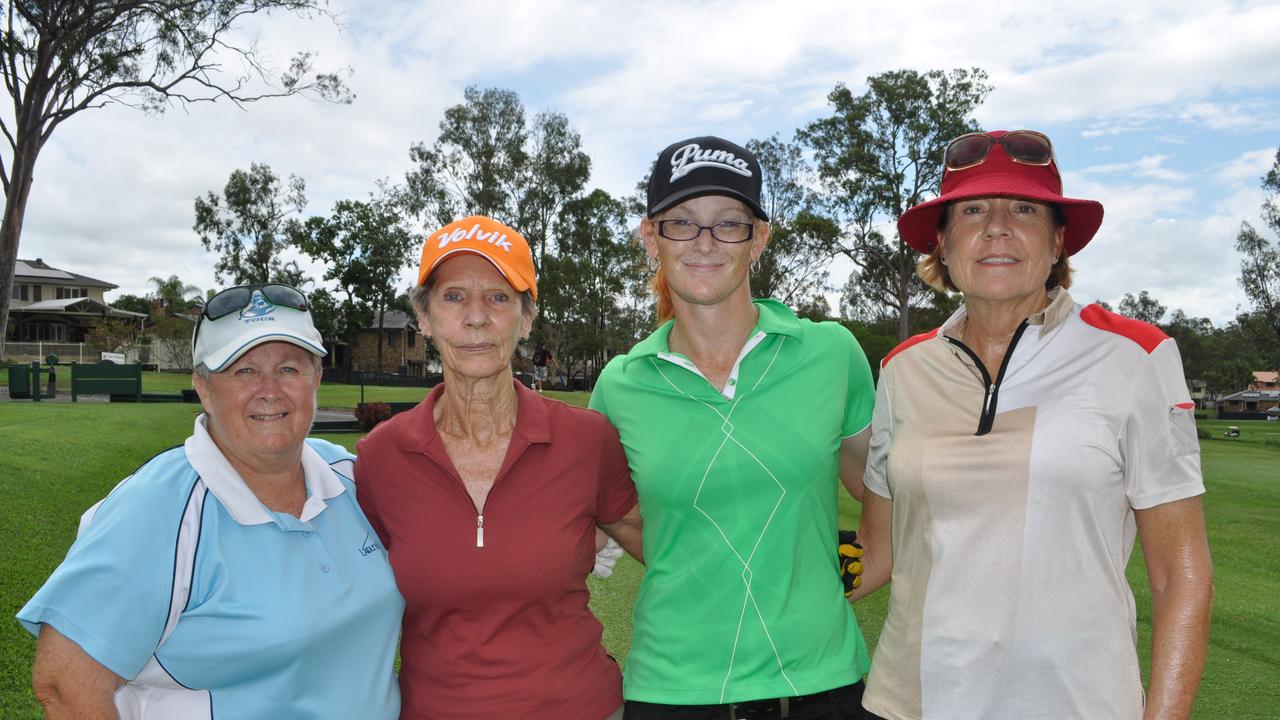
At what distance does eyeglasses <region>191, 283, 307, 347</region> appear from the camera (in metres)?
2.97

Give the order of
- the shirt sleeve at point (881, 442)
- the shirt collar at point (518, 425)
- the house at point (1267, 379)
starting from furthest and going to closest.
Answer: the house at point (1267, 379) → the shirt collar at point (518, 425) → the shirt sleeve at point (881, 442)

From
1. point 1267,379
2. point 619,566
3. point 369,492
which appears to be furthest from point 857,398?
point 1267,379

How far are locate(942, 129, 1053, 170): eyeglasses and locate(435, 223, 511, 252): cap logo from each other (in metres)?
1.57

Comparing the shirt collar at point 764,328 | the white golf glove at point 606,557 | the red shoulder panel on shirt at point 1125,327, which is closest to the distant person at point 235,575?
the white golf glove at point 606,557

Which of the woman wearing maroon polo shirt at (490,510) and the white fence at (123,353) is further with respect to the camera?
the white fence at (123,353)

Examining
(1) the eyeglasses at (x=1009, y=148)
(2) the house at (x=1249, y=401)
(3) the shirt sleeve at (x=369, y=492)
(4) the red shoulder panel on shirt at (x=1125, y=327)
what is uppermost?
(1) the eyeglasses at (x=1009, y=148)

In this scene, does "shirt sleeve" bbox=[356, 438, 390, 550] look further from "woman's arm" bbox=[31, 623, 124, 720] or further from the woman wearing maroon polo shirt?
"woman's arm" bbox=[31, 623, 124, 720]

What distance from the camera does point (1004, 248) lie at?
2807mm

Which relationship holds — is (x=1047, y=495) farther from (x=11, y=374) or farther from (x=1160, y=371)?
(x=11, y=374)

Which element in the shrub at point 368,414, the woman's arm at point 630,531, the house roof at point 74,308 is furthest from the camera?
the house roof at point 74,308

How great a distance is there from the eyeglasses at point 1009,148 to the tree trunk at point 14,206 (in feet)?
86.4

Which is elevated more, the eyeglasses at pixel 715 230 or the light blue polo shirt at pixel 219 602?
the eyeglasses at pixel 715 230

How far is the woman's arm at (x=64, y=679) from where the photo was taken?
7.84 ft

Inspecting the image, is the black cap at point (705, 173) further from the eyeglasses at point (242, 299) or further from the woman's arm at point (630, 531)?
the eyeglasses at point (242, 299)
